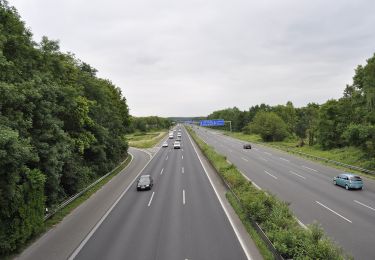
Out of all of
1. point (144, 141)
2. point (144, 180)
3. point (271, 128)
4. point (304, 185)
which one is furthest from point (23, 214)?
point (271, 128)

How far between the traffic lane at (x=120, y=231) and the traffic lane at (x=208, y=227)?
2761mm

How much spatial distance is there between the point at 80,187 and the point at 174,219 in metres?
10.6

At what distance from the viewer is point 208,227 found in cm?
1744

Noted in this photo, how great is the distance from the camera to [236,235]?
1602 centimetres

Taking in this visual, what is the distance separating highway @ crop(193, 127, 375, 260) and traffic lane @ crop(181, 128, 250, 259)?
16.4 feet

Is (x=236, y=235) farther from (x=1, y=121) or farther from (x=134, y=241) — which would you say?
(x=1, y=121)

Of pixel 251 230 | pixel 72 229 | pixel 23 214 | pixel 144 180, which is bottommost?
pixel 72 229

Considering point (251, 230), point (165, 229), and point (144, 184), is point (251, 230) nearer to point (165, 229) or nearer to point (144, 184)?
point (165, 229)

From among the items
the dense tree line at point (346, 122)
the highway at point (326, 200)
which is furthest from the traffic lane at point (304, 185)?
the dense tree line at point (346, 122)

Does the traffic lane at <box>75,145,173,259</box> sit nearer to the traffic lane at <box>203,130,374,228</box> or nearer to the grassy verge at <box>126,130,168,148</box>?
the traffic lane at <box>203,130,374,228</box>

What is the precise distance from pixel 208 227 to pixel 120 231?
4.90m

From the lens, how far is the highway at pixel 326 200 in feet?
52.2

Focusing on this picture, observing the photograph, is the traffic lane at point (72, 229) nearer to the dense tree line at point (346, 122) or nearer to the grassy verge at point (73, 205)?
the grassy verge at point (73, 205)

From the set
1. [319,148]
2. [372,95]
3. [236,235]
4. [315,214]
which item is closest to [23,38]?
[236,235]
